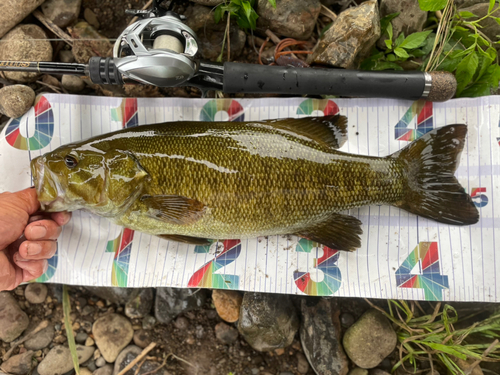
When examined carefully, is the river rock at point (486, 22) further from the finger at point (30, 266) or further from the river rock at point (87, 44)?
the finger at point (30, 266)

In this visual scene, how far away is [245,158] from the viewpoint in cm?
218

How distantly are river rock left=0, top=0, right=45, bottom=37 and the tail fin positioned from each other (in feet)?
10.7

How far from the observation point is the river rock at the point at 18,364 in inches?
105

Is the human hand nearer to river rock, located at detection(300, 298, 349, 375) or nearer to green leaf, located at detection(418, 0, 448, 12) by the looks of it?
river rock, located at detection(300, 298, 349, 375)

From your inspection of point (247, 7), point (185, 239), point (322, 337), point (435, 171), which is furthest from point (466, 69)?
point (185, 239)

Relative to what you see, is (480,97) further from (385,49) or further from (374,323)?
(374,323)

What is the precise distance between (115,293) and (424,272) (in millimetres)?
2643

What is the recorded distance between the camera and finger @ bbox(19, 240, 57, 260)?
229 centimetres

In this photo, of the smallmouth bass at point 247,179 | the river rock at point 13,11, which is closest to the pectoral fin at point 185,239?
the smallmouth bass at point 247,179

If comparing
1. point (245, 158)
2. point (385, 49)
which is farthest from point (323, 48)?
point (245, 158)

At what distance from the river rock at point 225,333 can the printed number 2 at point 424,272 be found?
4.77 ft

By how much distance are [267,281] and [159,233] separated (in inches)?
38.0

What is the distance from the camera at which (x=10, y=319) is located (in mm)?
2695

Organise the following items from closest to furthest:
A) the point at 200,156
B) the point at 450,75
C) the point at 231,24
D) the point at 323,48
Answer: the point at 200,156, the point at 450,75, the point at 323,48, the point at 231,24
